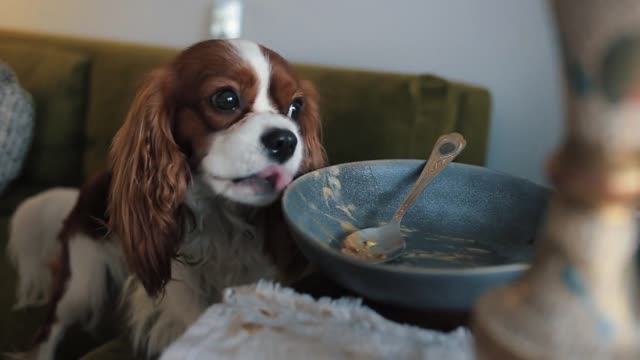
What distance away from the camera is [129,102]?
178 cm

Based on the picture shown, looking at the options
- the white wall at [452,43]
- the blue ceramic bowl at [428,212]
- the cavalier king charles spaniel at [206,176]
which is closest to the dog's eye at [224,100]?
the cavalier king charles spaniel at [206,176]

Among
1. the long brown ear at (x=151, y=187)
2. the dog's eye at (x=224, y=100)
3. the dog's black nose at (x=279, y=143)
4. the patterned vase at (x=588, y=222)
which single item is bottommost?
the long brown ear at (x=151, y=187)

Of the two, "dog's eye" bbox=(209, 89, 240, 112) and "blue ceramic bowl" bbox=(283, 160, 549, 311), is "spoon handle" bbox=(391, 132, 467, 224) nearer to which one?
"blue ceramic bowl" bbox=(283, 160, 549, 311)

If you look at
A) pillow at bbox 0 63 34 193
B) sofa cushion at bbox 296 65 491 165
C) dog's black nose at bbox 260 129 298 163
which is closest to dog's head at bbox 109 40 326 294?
dog's black nose at bbox 260 129 298 163

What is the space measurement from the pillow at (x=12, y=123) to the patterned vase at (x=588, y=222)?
1.75 meters

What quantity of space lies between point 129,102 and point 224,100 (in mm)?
784

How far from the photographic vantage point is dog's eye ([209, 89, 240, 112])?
3.58 feet

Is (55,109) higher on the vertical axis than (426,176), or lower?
lower

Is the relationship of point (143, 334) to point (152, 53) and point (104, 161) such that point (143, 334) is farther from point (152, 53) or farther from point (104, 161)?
point (152, 53)

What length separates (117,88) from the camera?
72.6 inches

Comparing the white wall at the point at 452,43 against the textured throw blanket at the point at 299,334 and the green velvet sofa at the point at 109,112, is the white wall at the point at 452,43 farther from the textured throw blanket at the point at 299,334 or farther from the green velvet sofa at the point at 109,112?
the textured throw blanket at the point at 299,334

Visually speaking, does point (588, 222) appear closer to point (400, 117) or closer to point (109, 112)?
point (400, 117)

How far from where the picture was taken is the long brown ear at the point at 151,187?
1.09m

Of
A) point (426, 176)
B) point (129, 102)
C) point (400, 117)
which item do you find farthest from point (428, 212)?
point (129, 102)
